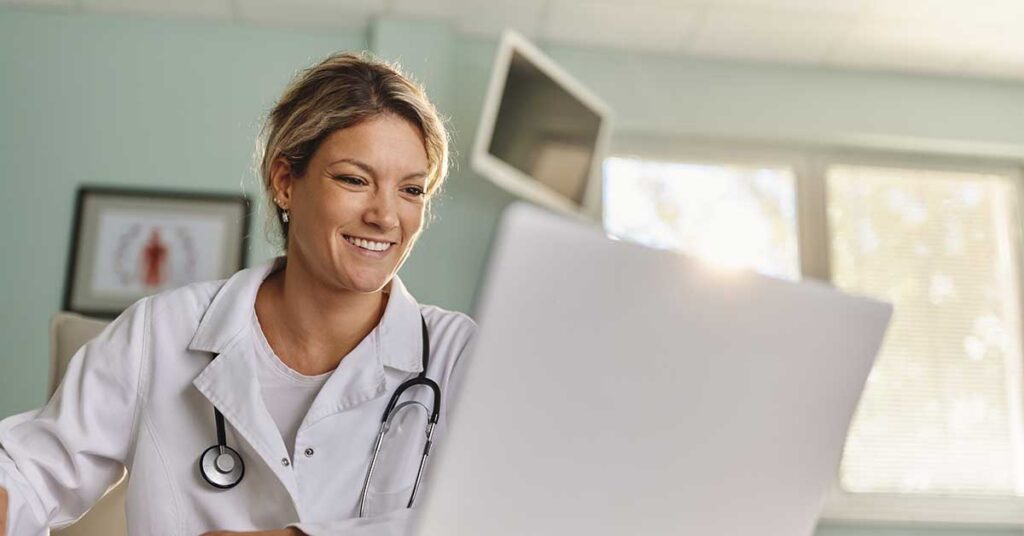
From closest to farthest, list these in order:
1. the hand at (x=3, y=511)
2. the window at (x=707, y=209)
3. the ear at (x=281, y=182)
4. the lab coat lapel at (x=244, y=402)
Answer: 1. the hand at (x=3, y=511)
2. the lab coat lapel at (x=244, y=402)
3. the ear at (x=281, y=182)
4. the window at (x=707, y=209)

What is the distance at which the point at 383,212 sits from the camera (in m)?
1.20

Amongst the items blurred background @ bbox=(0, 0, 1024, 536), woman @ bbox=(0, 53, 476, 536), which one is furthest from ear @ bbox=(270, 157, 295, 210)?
blurred background @ bbox=(0, 0, 1024, 536)

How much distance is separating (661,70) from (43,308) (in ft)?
7.92

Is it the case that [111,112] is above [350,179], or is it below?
below

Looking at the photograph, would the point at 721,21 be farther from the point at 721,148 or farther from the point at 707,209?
the point at 707,209

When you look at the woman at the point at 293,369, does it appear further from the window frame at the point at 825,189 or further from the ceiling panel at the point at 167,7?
the window frame at the point at 825,189

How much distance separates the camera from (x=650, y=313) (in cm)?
60

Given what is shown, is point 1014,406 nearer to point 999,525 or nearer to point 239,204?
point 999,525

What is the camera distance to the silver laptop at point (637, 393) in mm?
573

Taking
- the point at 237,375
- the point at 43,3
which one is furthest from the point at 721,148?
the point at 237,375

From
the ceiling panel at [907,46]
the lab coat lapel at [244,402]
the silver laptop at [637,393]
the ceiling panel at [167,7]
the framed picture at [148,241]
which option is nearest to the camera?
the silver laptop at [637,393]

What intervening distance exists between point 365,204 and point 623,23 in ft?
8.41

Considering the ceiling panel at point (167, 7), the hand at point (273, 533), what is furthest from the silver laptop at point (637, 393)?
Answer: the ceiling panel at point (167, 7)

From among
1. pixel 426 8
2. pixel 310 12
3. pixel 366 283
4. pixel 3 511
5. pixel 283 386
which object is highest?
pixel 426 8
